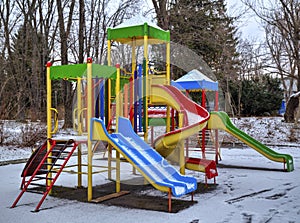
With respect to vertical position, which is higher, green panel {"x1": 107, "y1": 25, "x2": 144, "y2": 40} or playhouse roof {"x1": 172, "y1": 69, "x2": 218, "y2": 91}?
green panel {"x1": 107, "y1": 25, "x2": 144, "y2": 40}

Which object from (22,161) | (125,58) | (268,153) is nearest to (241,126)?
(125,58)

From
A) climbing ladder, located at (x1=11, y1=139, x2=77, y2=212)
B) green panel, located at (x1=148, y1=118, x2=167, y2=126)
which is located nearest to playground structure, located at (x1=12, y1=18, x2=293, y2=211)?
climbing ladder, located at (x1=11, y1=139, x2=77, y2=212)

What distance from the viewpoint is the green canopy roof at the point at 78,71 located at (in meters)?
6.47

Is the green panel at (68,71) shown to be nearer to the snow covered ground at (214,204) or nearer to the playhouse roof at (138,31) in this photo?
the playhouse roof at (138,31)

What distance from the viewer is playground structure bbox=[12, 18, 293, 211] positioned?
636cm

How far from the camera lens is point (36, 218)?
5395 millimetres

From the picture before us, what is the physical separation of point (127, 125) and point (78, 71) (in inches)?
52.4

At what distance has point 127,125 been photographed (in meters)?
6.95

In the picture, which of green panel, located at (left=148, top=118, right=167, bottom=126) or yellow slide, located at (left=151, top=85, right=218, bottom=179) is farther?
green panel, located at (left=148, top=118, right=167, bottom=126)

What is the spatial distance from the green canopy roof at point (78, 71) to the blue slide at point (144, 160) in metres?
0.81

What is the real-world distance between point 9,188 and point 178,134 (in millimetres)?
3557

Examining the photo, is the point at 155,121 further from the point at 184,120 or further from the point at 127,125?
the point at 127,125

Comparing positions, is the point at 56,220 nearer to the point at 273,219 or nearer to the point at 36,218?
the point at 36,218

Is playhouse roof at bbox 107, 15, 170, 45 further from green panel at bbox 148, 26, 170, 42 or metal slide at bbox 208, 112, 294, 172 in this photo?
metal slide at bbox 208, 112, 294, 172
